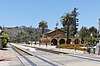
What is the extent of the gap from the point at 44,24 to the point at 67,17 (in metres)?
76.0

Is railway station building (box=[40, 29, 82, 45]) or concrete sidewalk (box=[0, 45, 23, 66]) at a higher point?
railway station building (box=[40, 29, 82, 45])

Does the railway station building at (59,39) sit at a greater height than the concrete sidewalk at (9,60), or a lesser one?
greater

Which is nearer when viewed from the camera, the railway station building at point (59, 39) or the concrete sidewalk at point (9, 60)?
the concrete sidewalk at point (9, 60)

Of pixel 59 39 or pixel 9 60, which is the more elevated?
pixel 59 39

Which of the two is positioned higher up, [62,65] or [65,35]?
[65,35]

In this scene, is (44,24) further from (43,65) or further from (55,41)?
(43,65)

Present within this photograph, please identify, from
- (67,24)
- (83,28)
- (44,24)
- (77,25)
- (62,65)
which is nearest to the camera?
(62,65)

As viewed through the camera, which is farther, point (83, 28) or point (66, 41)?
point (83, 28)

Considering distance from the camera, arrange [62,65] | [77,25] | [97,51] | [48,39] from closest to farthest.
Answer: [62,65] → [97,51] → [48,39] → [77,25]

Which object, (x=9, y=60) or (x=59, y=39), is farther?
(x=59, y=39)

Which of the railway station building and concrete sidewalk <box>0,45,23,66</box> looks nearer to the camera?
concrete sidewalk <box>0,45,23,66</box>

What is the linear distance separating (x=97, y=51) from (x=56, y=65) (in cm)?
1721

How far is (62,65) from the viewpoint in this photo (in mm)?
21781

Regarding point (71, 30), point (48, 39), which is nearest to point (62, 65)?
point (48, 39)
